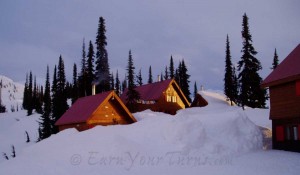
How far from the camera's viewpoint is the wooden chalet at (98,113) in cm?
3347

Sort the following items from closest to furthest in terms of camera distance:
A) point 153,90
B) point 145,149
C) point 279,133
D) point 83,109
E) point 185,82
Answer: point 145,149, point 279,133, point 83,109, point 153,90, point 185,82

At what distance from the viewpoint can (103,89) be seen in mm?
58500

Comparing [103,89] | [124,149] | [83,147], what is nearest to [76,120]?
[83,147]

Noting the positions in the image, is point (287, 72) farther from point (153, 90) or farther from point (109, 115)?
point (153, 90)

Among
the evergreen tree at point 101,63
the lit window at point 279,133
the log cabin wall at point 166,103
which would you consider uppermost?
the evergreen tree at point 101,63

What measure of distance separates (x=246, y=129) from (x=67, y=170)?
14.2 m

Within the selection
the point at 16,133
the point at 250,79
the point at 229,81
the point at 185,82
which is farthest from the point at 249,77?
the point at 16,133

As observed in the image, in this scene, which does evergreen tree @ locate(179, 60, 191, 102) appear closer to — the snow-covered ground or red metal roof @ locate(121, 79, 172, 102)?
red metal roof @ locate(121, 79, 172, 102)

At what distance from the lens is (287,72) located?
2409cm

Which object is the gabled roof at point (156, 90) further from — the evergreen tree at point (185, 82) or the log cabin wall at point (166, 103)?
the evergreen tree at point (185, 82)

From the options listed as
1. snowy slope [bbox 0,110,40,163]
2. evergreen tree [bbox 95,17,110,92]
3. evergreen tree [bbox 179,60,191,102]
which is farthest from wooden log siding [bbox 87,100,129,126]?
evergreen tree [bbox 179,60,191,102]

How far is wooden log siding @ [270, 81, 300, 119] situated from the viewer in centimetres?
2319

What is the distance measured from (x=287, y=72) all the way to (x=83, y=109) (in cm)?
2107

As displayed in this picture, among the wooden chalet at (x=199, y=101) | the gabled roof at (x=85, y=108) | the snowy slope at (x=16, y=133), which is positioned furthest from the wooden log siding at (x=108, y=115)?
the snowy slope at (x=16, y=133)
